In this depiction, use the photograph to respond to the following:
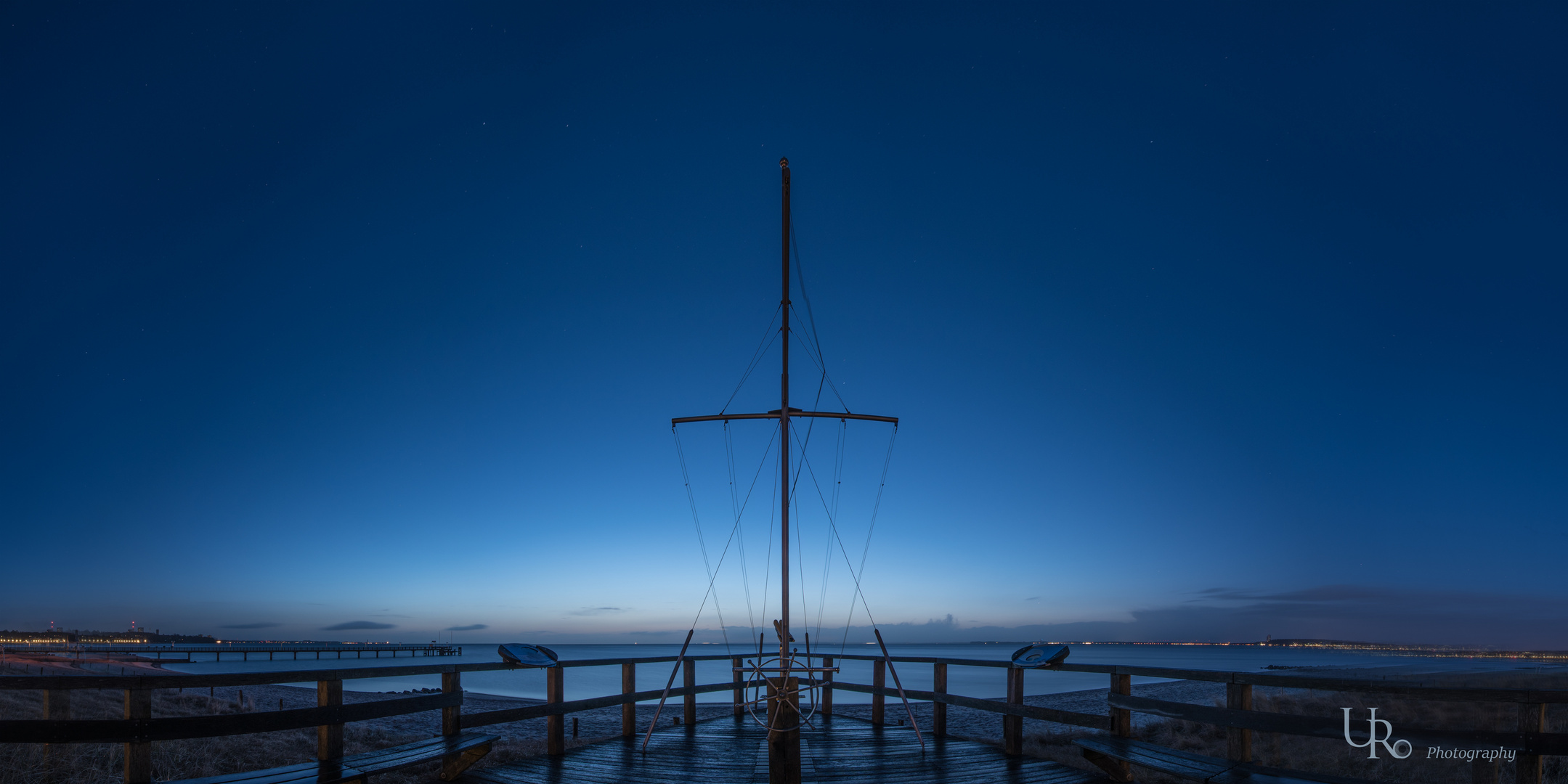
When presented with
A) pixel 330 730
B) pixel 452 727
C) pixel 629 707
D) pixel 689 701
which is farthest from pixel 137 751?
pixel 689 701

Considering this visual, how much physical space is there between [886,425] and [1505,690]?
11.9 meters

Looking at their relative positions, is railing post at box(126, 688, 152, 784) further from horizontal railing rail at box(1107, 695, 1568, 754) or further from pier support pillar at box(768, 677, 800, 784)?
horizontal railing rail at box(1107, 695, 1568, 754)

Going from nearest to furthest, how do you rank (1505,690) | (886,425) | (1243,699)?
(1505,690) < (1243,699) < (886,425)

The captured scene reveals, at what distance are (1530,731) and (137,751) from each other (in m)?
7.20

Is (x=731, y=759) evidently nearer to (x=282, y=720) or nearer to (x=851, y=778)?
(x=851, y=778)

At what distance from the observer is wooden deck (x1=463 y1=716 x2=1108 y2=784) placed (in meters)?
6.45

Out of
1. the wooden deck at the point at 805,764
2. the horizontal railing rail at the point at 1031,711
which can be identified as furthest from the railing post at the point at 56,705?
the horizontal railing rail at the point at 1031,711

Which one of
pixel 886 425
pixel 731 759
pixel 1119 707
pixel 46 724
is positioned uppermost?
pixel 886 425

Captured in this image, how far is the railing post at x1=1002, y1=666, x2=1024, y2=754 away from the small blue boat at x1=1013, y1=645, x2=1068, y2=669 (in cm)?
8

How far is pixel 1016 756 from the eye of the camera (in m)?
7.25

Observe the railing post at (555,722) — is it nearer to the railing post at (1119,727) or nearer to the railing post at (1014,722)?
the railing post at (1014,722)

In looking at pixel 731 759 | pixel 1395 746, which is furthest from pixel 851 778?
pixel 1395 746

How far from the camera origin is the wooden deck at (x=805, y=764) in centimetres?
645

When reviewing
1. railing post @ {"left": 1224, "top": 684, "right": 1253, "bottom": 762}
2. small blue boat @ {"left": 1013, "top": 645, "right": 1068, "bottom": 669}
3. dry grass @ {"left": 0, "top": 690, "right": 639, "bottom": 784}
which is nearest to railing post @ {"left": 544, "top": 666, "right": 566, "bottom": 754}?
dry grass @ {"left": 0, "top": 690, "right": 639, "bottom": 784}
